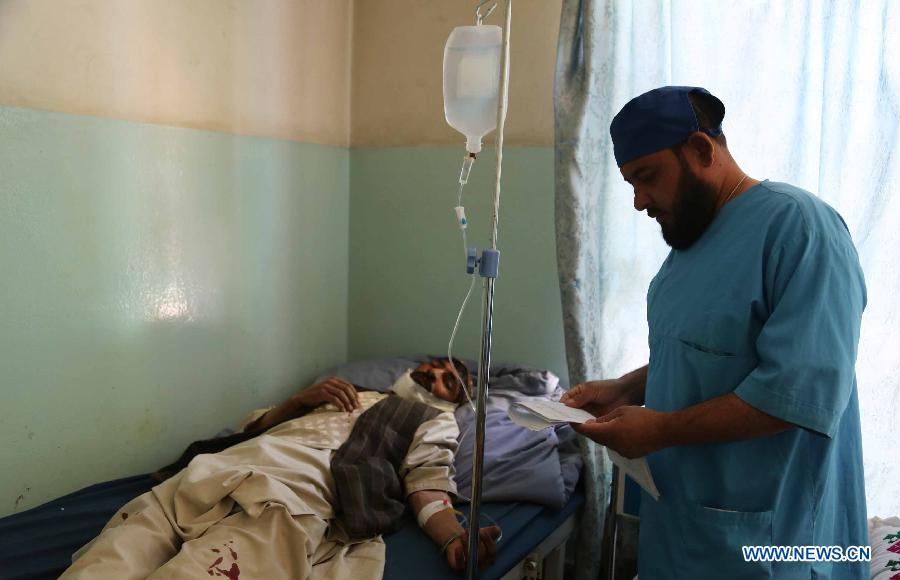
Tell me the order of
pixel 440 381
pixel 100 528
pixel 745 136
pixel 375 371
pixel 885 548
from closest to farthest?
pixel 885 548 → pixel 100 528 → pixel 745 136 → pixel 440 381 → pixel 375 371

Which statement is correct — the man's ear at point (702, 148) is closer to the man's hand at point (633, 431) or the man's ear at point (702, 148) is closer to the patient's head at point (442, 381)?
the man's hand at point (633, 431)

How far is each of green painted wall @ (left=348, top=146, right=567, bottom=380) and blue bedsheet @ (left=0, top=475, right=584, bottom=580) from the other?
86 cm

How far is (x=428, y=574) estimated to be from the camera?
5.55 feet

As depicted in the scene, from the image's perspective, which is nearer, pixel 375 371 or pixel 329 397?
pixel 329 397

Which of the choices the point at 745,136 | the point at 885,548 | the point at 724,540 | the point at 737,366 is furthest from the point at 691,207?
the point at 885,548

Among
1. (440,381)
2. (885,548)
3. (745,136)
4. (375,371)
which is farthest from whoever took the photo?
(375,371)

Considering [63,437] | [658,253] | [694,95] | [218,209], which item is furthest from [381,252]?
[694,95]

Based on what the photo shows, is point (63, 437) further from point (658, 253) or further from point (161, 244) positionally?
point (658, 253)

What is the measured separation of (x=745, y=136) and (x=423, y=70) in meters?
1.43

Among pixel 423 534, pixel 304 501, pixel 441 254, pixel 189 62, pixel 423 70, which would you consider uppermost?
pixel 423 70

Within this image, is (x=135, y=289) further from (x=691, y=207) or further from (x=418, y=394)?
(x=691, y=207)

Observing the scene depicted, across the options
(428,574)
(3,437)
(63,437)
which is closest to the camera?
(428,574)

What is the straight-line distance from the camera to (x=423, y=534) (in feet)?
6.18

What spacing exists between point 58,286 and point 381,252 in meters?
1.45
